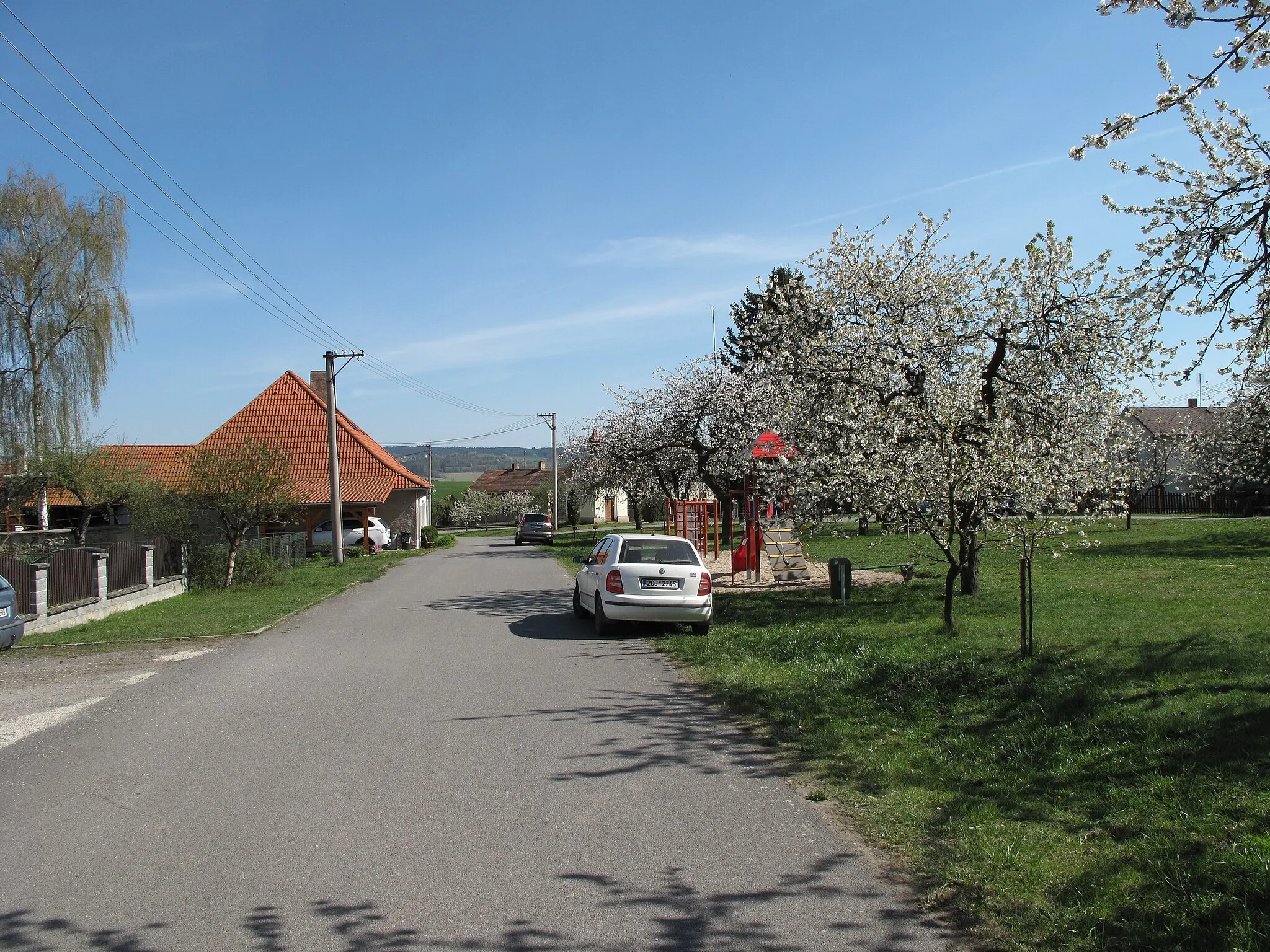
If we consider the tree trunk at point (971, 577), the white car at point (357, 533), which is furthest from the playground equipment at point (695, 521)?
the white car at point (357, 533)

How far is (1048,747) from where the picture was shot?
656 centimetres

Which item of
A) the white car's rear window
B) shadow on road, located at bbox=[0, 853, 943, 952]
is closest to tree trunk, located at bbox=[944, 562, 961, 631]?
the white car's rear window

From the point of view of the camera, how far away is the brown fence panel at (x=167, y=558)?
21047mm

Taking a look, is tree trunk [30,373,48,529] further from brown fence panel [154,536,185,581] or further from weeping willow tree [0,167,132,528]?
brown fence panel [154,536,185,581]

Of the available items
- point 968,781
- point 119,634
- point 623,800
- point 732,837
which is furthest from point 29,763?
point 119,634

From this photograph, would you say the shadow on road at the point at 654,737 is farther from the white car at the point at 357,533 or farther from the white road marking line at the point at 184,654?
the white car at the point at 357,533

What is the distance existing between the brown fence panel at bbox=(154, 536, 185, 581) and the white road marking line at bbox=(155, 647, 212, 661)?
935cm

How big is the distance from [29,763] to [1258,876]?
7467 mm

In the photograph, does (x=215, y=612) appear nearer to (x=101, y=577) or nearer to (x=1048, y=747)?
(x=101, y=577)

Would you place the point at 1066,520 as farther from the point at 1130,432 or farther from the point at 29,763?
the point at 29,763

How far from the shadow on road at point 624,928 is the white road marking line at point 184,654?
828cm

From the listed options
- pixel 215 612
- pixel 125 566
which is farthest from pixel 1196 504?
pixel 125 566

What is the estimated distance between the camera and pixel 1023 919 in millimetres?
3979

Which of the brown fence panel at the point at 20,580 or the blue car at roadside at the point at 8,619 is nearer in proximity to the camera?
the blue car at roadside at the point at 8,619
